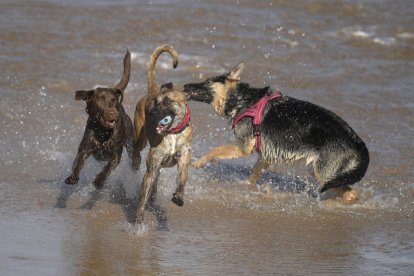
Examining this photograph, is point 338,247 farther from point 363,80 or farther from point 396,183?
point 363,80

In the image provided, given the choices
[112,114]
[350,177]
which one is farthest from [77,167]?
[350,177]

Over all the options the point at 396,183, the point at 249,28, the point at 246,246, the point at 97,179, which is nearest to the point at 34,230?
the point at 97,179

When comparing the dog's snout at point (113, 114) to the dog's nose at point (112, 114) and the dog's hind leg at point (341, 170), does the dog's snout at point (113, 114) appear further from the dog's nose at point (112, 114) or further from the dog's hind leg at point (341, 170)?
the dog's hind leg at point (341, 170)

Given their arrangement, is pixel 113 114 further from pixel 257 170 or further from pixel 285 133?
pixel 257 170

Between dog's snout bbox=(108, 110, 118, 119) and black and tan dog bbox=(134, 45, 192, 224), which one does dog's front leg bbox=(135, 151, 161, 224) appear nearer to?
black and tan dog bbox=(134, 45, 192, 224)

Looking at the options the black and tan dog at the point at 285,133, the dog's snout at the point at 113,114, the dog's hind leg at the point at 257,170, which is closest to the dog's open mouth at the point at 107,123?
the dog's snout at the point at 113,114

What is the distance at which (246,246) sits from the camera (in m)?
7.10

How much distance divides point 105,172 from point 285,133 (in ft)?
6.94

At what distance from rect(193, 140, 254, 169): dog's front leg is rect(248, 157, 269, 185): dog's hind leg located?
23cm

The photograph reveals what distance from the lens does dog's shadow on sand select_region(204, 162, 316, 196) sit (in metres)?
9.29

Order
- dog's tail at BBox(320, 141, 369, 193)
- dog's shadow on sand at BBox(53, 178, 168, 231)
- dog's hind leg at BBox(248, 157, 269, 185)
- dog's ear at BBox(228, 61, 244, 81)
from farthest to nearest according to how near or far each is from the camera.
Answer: dog's hind leg at BBox(248, 157, 269, 185), dog's ear at BBox(228, 61, 244, 81), dog's tail at BBox(320, 141, 369, 193), dog's shadow on sand at BBox(53, 178, 168, 231)

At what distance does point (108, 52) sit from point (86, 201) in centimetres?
683

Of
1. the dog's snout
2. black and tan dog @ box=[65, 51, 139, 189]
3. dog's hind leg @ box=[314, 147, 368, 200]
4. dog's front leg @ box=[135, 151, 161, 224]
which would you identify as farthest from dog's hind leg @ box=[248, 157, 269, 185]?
the dog's snout

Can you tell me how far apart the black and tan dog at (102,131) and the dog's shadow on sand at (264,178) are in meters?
1.75
